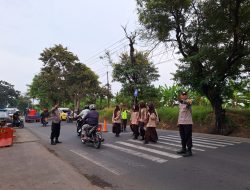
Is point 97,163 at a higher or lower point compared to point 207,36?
lower

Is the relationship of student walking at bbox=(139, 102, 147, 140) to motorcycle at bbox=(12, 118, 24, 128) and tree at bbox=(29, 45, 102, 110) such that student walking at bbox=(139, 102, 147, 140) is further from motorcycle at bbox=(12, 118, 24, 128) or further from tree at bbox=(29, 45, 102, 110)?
tree at bbox=(29, 45, 102, 110)

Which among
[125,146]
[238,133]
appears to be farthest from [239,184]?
[238,133]

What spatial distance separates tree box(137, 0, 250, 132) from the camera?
1730 centimetres

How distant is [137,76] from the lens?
32969 mm

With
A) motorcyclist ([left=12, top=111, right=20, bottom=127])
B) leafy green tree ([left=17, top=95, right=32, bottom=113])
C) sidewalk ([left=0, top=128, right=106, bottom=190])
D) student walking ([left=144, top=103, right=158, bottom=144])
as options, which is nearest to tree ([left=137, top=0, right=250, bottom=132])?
student walking ([left=144, top=103, right=158, bottom=144])

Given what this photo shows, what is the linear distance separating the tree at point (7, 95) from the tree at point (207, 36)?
332ft

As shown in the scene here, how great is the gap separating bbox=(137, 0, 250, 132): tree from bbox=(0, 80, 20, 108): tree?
101044 millimetres

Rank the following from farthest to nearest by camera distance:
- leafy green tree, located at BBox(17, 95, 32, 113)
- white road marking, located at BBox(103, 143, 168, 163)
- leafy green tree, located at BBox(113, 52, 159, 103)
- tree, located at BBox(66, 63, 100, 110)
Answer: leafy green tree, located at BBox(17, 95, 32, 113), tree, located at BBox(66, 63, 100, 110), leafy green tree, located at BBox(113, 52, 159, 103), white road marking, located at BBox(103, 143, 168, 163)

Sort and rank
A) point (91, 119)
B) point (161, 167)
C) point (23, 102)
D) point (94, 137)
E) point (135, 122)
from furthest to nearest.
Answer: point (23, 102) → point (135, 122) → point (91, 119) → point (94, 137) → point (161, 167)

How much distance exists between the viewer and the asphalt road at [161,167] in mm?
7035

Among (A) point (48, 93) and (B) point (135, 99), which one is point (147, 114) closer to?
(B) point (135, 99)

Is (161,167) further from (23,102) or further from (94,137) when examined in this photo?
(23,102)

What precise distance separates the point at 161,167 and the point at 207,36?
38.7ft

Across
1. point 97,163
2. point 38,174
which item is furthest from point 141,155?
point 38,174
